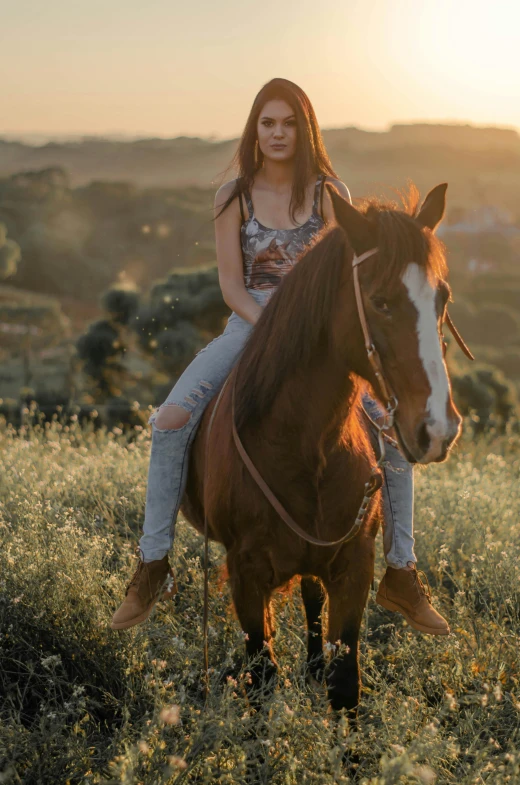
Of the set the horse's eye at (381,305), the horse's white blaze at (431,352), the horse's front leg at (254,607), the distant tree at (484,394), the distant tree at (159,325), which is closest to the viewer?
the horse's white blaze at (431,352)

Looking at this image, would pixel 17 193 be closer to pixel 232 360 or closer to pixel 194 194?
pixel 194 194

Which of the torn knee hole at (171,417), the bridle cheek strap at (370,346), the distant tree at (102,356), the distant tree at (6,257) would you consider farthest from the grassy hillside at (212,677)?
the distant tree at (6,257)

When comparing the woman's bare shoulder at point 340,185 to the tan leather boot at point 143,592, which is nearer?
the tan leather boot at point 143,592

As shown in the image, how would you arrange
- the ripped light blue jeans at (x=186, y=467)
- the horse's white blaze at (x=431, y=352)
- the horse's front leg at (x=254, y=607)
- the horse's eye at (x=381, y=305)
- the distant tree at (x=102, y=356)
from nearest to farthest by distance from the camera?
the horse's white blaze at (x=431, y=352) → the horse's eye at (x=381, y=305) → the horse's front leg at (x=254, y=607) → the ripped light blue jeans at (x=186, y=467) → the distant tree at (x=102, y=356)

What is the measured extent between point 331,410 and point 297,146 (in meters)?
1.51

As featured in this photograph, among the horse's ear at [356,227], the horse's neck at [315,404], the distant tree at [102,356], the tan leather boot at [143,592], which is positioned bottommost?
the distant tree at [102,356]

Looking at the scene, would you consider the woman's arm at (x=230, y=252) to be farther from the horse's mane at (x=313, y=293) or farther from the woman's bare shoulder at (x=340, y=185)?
the horse's mane at (x=313, y=293)

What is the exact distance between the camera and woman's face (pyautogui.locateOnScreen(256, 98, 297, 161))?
3.32 meters

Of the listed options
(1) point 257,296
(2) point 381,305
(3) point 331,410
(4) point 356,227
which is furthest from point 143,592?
(4) point 356,227

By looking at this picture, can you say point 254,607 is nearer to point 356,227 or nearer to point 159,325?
point 356,227

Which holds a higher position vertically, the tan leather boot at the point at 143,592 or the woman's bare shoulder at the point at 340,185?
the woman's bare shoulder at the point at 340,185

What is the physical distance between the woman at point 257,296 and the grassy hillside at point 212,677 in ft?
0.96

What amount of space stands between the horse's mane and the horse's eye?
0.03m

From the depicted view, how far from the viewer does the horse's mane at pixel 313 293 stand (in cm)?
208
